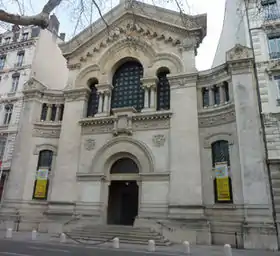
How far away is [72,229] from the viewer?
18.2 meters

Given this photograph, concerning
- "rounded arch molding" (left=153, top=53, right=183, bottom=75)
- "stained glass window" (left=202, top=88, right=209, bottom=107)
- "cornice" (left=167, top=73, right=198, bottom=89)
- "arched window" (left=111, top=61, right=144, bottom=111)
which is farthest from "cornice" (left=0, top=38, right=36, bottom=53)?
"stained glass window" (left=202, top=88, right=209, bottom=107)

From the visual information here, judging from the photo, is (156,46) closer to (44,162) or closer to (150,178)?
(150,178)

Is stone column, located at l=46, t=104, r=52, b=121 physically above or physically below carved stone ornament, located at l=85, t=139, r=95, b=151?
above

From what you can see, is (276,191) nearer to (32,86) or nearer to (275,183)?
(275,183)

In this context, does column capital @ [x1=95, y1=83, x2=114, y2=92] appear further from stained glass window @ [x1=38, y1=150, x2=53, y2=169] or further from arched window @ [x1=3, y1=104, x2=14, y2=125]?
arched window @ [x1=3, y1=104, x2=14, y2=125]

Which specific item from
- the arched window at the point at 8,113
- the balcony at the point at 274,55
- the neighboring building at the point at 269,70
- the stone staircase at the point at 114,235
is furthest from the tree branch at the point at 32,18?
the arched window at the point at 8,113

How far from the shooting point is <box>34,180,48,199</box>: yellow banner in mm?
21391

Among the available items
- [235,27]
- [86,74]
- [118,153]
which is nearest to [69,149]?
[118,153]

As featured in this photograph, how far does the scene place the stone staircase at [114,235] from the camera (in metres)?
15.4

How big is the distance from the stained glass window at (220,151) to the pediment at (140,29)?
8.96 metres

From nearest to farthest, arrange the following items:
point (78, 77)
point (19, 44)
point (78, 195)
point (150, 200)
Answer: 1. point (150, 200)
2. point (78, 195)
3. point (78, 77)
4. point (19, 44)

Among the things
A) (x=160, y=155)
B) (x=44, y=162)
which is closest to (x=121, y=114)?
(x=160, y=155)

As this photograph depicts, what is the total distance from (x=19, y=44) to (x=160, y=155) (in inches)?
831

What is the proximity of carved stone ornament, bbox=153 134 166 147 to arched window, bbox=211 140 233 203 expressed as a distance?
11.9ft
